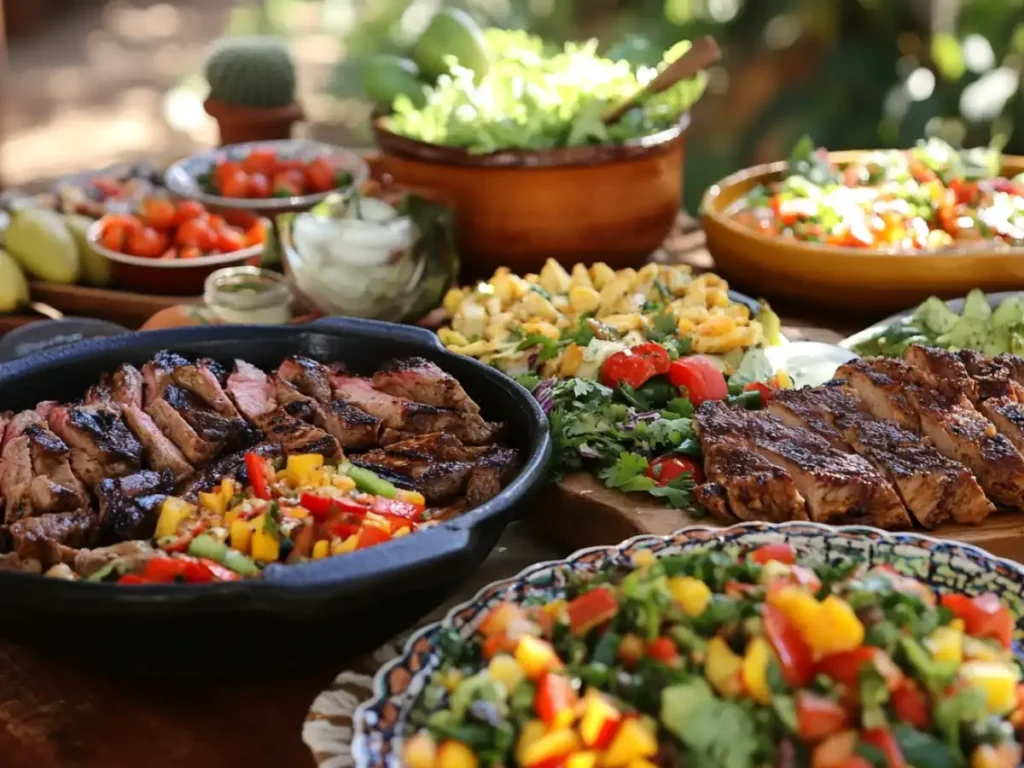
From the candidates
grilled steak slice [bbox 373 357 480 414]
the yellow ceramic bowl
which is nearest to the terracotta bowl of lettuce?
the yellow ceramic bowl

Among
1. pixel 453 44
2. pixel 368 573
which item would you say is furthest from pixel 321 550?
pixel 453 44

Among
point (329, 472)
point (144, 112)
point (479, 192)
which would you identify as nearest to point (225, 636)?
point (329, 472)

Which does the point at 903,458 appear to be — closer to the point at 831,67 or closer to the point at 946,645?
the point at 946,645

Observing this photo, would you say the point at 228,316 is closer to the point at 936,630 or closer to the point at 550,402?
the point at 550,402

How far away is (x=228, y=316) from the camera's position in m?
3.14

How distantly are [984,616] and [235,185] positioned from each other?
314cm

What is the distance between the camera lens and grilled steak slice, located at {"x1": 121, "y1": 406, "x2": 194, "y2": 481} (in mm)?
2105

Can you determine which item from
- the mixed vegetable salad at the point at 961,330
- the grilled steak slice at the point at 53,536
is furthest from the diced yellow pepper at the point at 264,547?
the mixed vegetable salad at the point at 961,330

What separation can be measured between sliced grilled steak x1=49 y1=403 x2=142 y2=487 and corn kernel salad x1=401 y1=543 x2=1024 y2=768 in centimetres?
79

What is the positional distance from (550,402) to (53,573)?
3.35 ft

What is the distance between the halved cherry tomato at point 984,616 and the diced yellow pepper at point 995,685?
0.12m

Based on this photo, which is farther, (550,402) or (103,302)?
(103,302)

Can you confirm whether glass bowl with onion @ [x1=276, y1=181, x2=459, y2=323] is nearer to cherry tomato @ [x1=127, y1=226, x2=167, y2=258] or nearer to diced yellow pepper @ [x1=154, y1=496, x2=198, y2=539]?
cherry tomato @ [x1=127, y1=226, x2=167, y2=258]

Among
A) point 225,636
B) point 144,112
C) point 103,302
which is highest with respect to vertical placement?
point 225,636
